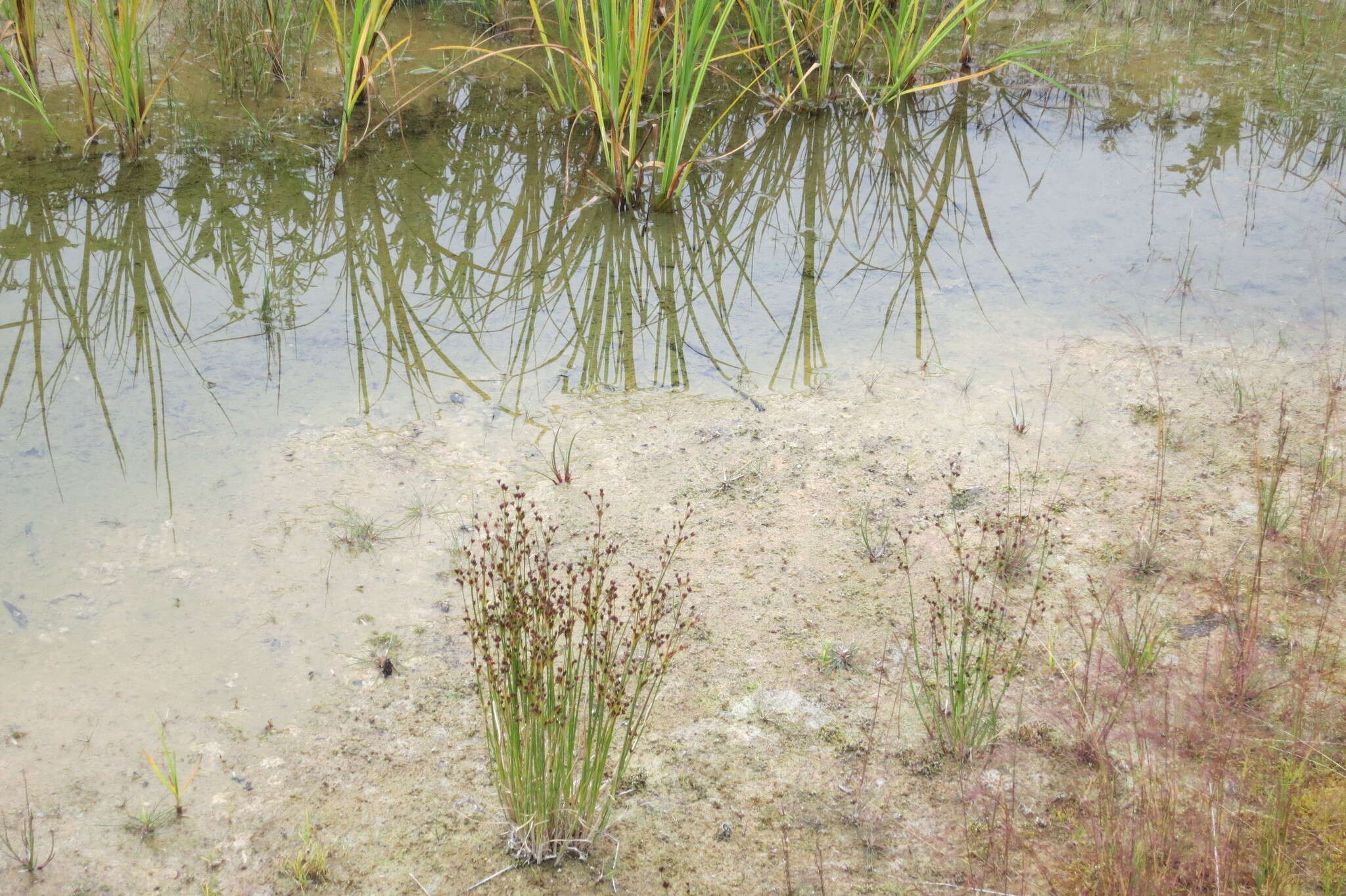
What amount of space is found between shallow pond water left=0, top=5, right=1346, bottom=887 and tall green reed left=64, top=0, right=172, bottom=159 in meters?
0.16

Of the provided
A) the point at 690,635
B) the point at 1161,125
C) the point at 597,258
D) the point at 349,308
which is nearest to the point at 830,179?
the point at 597,258

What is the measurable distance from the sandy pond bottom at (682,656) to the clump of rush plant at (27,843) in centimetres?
3

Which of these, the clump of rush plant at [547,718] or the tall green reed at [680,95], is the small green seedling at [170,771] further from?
the tall green reed at [680,95]

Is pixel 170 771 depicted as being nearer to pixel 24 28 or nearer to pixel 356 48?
pixel 356 48

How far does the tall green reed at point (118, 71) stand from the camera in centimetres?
478

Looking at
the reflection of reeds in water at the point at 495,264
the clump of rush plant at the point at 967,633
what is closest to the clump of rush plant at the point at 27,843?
the reflection of reeds in water at the point at 495,264

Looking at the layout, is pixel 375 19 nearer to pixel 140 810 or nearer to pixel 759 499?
pixel 759 499

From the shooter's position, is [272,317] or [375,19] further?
[375,19]

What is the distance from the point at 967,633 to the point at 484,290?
256cm

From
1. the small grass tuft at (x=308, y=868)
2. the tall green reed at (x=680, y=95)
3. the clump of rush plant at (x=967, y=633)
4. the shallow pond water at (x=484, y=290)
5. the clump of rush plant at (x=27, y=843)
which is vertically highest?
the tall green reed at (x=680, y=95)

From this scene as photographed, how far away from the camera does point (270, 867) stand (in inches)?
86.0

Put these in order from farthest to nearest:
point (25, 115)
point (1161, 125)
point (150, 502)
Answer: point (1161, 125) < point (25, 115) < point (150, 502)

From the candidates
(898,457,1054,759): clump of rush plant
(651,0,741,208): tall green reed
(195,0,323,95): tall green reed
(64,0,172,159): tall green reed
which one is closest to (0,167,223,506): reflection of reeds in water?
(64,0,172,159): tall green reed

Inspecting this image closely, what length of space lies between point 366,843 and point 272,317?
2.43 m
